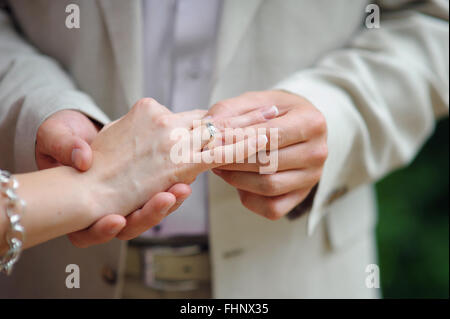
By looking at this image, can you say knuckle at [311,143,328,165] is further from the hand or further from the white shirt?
the white shirt

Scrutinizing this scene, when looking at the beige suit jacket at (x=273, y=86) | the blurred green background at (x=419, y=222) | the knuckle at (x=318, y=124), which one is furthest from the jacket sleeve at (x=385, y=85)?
the blurred green background at (x=419, y=222)

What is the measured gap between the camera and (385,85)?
0.85 metres

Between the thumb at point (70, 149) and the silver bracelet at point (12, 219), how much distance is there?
0.32 feet

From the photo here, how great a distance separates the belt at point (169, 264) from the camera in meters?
0.88

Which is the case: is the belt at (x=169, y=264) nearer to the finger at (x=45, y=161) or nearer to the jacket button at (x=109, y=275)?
the jacket button at (x=109, y=275)

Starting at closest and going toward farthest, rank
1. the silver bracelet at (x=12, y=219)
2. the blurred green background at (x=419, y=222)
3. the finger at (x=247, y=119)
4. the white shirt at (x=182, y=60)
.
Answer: the silver bracelet at (x=12, y=219) → the finger at (x=247, y=119) → the white shirt at (x=182, y=60) → the blurred green background at (x=419, y=222)

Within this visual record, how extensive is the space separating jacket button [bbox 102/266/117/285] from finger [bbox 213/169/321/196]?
0.38 meters

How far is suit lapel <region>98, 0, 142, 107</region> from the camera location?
0.75 metres

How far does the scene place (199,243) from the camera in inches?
35.4

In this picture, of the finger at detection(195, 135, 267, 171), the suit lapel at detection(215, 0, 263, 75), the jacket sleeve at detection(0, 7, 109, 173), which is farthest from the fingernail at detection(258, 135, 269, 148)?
the jacket sleeve at detection(0, 7, 109, 173)

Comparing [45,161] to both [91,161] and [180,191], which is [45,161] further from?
[180,191]

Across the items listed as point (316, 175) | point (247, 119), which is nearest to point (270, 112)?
point (247, 119)

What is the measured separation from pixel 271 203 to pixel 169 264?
339mm

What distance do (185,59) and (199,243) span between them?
432 mm
